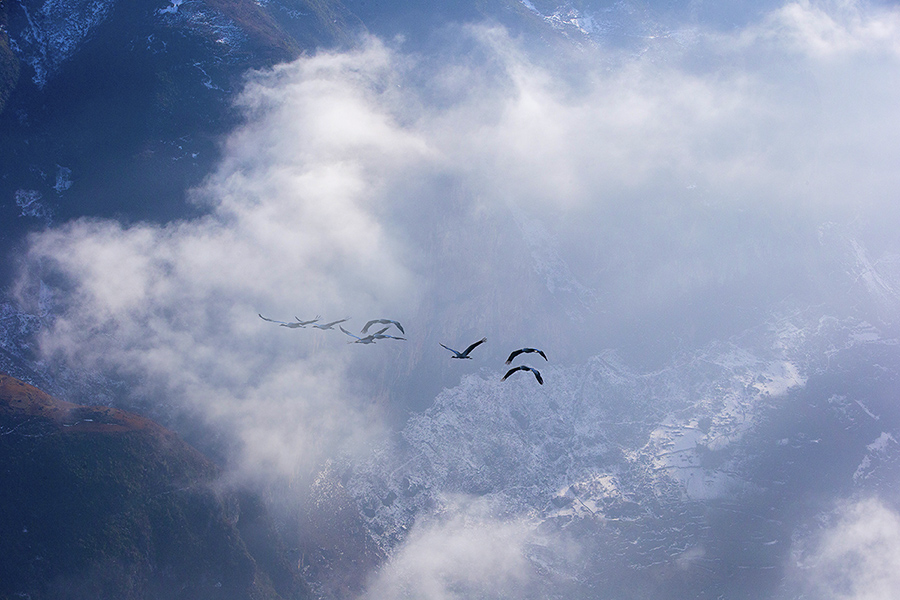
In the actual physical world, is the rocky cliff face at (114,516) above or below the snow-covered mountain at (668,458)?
below

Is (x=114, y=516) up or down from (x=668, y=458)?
down

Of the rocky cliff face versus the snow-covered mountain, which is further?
the snow-covered mountain

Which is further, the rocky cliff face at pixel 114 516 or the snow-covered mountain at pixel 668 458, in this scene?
the snow-covered mountain at pixel 668 458

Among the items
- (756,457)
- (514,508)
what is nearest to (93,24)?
(514,508)

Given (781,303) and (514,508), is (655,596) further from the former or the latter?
(781,303)

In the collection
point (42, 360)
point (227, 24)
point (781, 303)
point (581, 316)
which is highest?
point (227, 24)

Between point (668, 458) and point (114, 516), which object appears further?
point (668, 458)

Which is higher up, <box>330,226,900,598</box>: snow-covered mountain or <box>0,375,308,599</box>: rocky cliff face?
<box>330,226,900,598</box>: snow-covered mountain

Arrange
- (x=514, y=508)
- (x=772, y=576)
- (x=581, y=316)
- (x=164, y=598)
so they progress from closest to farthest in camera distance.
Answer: (x=164, y=598) → (x=772, y=576) → (x=514, y=508) → (x=581, y=316)
